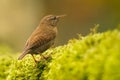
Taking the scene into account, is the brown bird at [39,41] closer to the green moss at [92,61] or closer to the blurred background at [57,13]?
the green moss at [92,61]

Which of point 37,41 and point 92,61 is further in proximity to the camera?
point 37,41

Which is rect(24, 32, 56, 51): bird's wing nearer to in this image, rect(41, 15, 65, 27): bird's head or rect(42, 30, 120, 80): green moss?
rect(41, 15, 65, 27): bird's head

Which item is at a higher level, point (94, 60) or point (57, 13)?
point (57, 13)

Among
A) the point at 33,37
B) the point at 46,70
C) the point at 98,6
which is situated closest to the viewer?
the point at 46,70

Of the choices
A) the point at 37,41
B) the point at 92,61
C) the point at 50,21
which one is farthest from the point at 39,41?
the point at 92,61

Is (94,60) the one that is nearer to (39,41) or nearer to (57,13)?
(39,41)

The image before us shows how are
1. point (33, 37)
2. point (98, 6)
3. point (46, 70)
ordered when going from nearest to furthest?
point (46, 70) → point (33, 37) → point (98, 6)

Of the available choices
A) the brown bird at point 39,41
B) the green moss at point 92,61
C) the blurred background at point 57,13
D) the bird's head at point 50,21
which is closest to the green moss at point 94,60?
the green moss at point 92,61

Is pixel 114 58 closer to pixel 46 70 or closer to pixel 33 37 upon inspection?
pixel 46 70

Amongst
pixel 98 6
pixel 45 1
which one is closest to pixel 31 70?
pixel 98 6
